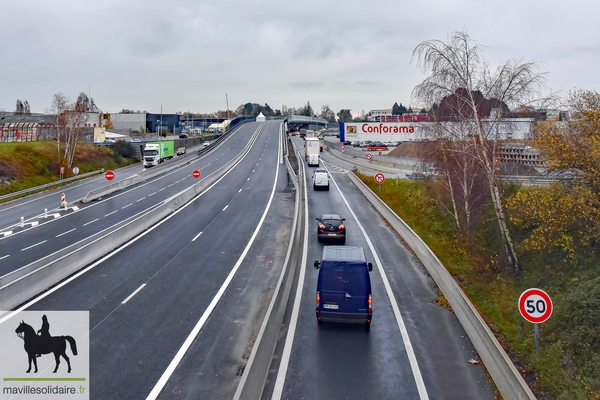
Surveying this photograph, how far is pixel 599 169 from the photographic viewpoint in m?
15.7

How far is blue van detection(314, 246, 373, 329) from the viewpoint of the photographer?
13.0m

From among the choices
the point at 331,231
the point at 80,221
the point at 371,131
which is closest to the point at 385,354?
the point at 331,231

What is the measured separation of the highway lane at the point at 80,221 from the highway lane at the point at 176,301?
12.7 ft

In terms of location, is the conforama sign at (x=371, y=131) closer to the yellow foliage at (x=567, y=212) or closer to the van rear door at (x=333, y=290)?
the yellow foliage at (x=567, y=212)

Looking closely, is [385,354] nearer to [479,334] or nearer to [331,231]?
[479,334]

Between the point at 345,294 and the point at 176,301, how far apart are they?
6437 millimetres

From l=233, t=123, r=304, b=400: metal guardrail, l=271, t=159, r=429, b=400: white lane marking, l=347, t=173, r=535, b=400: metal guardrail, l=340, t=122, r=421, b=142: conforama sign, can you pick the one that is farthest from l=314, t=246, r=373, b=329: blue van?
l=340, t=122, r=421, b=142: conforama sign

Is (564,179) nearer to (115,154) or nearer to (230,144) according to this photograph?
(115,154)

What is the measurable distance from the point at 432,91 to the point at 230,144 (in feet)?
256

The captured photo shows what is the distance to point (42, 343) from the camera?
1201 cm

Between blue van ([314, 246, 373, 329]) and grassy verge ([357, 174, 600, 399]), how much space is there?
4.04 metres

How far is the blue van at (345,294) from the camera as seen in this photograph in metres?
13.0

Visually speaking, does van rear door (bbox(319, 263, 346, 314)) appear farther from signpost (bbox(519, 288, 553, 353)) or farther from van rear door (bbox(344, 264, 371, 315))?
signpost (bbox(519, 288, 553, 353))

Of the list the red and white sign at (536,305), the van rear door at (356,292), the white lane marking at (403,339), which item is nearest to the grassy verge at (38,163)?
the white lane marking at (403,339)
